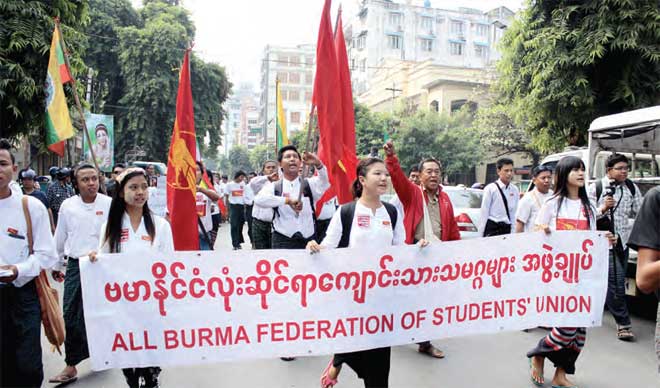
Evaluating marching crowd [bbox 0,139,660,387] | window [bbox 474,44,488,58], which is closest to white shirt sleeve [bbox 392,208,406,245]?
marching crowd [bbox 0,139,660,387]

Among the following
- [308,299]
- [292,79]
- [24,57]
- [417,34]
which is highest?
[292,79]

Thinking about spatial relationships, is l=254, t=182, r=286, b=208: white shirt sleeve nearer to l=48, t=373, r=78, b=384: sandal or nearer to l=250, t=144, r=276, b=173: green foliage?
l=48, t=373, r=78, b=384: sandal

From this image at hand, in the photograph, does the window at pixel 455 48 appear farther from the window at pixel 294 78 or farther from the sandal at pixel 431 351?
the sandal at pixel 431 351

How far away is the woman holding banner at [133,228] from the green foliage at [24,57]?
6.63 metres

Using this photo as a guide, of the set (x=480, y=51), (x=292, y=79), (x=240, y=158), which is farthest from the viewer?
(x=292, y=79)

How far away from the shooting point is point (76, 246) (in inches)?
169

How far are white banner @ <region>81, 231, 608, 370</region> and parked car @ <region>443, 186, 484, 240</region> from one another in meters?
4.12

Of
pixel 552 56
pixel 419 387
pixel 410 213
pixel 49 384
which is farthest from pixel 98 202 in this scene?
pixel 552 56

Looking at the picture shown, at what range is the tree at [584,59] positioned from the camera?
10.8 m

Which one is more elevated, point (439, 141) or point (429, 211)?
point (439, 141)

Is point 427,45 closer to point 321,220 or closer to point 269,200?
point 321,220

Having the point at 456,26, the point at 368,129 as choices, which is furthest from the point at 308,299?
the point at 456,26

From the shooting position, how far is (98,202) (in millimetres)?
4434

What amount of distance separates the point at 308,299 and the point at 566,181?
7.32ft
